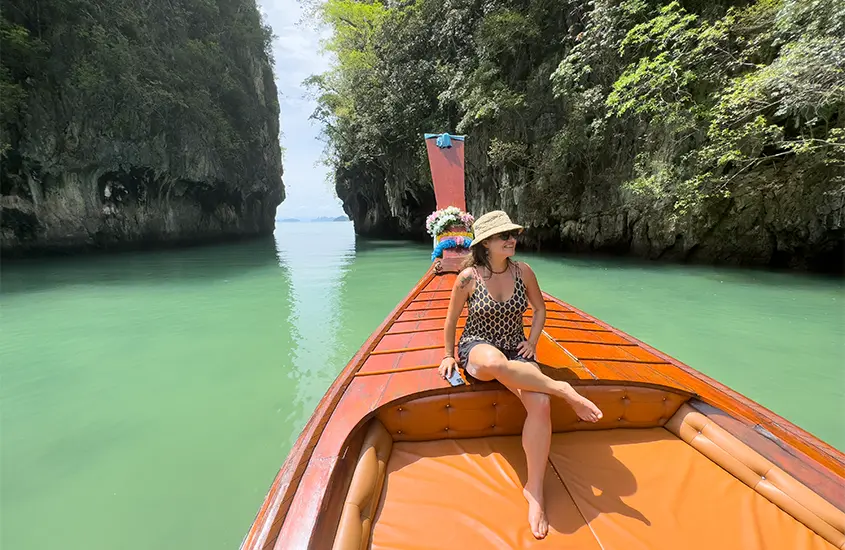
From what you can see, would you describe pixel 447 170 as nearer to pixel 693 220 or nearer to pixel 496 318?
pixel 496 318

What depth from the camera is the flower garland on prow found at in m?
5.27

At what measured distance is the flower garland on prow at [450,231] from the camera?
5273mm

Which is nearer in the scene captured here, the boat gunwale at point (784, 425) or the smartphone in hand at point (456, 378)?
the boat gunwale at point (784, 425)

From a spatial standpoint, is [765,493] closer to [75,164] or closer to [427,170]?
[427,170]

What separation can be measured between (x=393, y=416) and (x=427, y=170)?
549 inches

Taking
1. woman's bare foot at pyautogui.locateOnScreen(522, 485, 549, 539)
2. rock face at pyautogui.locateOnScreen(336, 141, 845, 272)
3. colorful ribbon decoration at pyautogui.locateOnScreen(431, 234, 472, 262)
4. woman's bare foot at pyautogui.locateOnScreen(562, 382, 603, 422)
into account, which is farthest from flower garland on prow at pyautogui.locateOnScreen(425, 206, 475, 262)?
rock face at pyautogui.locateOnScreen(336, 141, 845, 272)

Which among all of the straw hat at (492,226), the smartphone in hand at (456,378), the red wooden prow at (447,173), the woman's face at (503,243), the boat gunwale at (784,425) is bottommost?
the boat gunwale at (784,425)

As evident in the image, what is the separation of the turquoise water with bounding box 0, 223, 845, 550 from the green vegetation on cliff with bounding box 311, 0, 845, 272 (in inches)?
62.0

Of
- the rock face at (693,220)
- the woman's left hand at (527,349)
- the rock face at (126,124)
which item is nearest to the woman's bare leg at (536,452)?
the woman's left hand at (527,349)

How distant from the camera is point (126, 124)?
42.4 ft

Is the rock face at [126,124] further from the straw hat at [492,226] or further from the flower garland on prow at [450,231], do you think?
the straw hat at [492,226]

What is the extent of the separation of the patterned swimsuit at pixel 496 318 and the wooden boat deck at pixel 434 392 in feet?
0.66

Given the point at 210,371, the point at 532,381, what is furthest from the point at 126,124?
the point at 532,381

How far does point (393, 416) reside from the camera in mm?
1609
